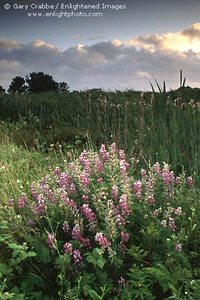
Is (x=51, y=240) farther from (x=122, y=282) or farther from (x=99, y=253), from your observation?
(x=122, y=282)

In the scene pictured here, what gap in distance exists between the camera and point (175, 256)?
2.40m

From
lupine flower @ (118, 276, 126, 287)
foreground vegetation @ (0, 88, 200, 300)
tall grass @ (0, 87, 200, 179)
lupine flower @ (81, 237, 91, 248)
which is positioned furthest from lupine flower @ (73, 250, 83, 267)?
Answer: tall grass @ (0, 87, 200, 179)

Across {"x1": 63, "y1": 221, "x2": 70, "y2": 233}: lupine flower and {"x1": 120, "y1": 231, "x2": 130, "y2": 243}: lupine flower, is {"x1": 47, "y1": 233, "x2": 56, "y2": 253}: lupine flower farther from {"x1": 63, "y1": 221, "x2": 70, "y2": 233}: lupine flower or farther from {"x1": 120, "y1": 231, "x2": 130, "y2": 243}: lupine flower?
{"x1": 120, "y1": 231, "x2": 130, "y2": 243}: lupine flower

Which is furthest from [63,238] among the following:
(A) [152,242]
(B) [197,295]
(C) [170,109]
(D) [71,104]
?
(D) [71,104]

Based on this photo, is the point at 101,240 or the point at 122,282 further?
the point at 122,282

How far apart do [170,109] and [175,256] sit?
525 cm

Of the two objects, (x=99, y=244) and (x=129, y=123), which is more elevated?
(x=129, y=123)

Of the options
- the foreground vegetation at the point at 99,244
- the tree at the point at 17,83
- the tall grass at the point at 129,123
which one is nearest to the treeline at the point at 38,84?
the tree at the point at 17,83

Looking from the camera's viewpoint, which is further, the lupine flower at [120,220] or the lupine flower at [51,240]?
the lupine flower at [120,220]

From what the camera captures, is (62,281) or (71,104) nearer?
(62,281)

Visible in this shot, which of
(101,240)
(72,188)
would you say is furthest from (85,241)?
(72,188)

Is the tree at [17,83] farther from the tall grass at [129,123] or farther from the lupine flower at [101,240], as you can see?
the lupine flower at [101,240]

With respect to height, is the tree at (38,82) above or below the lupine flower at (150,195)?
above

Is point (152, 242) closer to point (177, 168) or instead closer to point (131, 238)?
point (131, 238)
